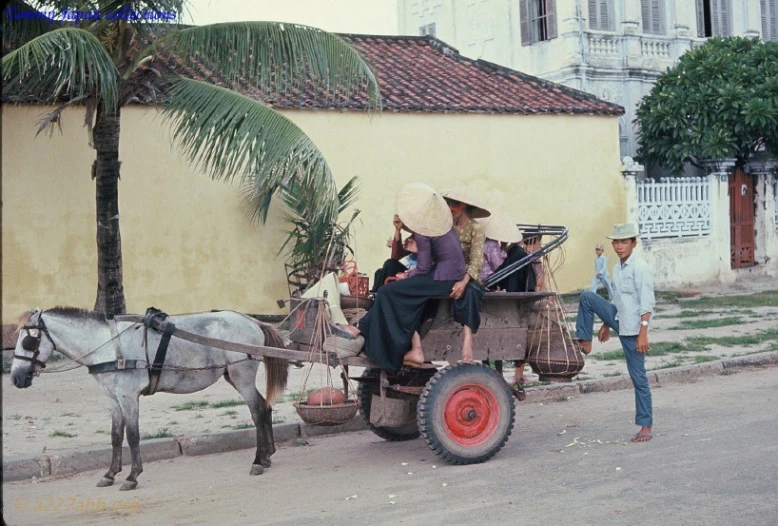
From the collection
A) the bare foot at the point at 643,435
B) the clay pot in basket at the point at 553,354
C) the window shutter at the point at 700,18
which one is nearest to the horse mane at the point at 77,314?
the clay pot in basket at the point at 553,354

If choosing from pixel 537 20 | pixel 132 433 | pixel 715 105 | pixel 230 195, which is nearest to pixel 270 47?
pixel 230 195

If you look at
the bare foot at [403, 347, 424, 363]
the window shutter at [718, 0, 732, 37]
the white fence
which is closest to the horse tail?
the bare foot at [403, 347, 424, 363]

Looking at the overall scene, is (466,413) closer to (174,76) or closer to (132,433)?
(132,433)

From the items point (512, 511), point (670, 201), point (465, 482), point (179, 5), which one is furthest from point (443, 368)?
point (670, 201)

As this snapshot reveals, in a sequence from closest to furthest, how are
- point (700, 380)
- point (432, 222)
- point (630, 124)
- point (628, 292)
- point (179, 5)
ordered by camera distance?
point (432, 222), point (628, 292), point (700, 380), point (179, 5), point (630, 124)

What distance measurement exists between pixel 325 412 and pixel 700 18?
73.1 feet

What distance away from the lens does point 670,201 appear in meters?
21.9

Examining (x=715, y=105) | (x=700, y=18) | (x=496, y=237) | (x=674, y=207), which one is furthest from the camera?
(x=700, y=18)

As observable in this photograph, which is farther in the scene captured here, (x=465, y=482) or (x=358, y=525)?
(x=465, y=482)

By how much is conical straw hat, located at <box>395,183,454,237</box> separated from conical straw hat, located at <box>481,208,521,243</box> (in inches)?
37.9

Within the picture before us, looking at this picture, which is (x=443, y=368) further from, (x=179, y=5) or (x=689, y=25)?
(x=689, y=25)

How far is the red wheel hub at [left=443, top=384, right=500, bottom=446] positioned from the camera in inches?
300

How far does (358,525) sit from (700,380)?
21.5ft

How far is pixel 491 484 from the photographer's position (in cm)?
695
